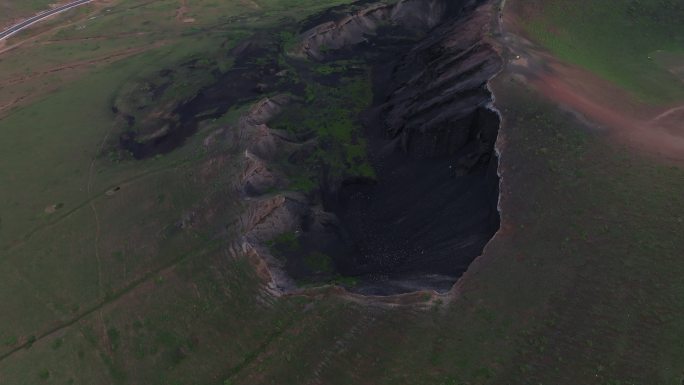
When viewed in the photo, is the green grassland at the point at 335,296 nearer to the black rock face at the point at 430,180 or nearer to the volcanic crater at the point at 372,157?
the volcanic crater at the point at 372,157

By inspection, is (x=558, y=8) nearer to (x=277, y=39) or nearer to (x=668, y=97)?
(x=668, y=97)

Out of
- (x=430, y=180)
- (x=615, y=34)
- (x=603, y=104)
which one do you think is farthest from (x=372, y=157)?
(x=615, y=34)

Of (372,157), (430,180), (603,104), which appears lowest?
(430,180)

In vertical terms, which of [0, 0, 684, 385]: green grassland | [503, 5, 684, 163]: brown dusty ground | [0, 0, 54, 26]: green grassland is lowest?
[0, 0, 684, 385]: green grassland

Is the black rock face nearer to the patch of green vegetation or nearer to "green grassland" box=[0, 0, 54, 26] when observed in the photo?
the patch of green vegetation

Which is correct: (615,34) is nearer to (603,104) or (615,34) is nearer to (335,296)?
(603,104)

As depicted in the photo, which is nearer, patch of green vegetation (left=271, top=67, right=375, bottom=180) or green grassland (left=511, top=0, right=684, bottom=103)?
green grassland (left=511, top=0, right=684, bottom=103)

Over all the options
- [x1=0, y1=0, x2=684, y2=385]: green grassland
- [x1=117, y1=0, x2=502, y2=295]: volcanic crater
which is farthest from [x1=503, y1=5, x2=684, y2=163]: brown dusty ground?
[x1=117, y1=0, x2=502, y2=295]: volcanic crater
